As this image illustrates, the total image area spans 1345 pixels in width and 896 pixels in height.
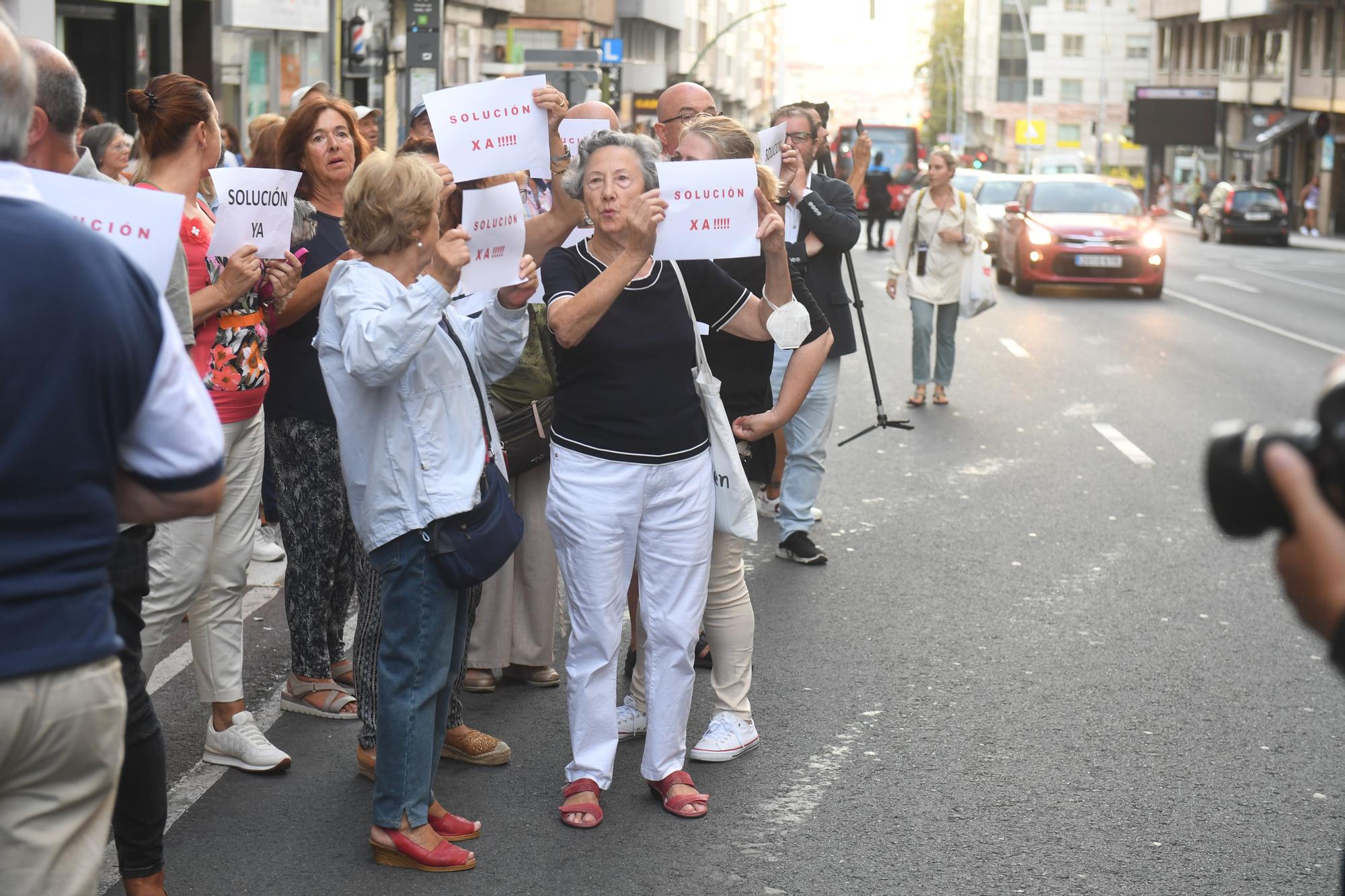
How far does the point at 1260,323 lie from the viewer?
790 inches

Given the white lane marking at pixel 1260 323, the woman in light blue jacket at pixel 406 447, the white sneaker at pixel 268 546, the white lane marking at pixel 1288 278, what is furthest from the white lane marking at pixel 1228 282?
the woman in light blue jacket at pixel 406 447

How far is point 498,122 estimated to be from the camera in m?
5.02

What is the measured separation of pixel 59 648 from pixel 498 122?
2.87m

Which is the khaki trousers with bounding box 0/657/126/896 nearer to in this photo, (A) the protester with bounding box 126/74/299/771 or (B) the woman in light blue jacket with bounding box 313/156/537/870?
(B) the woman in light blue jacket with bounding box 313/156/537/870

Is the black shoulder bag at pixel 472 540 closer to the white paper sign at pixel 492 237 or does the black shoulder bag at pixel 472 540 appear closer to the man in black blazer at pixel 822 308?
the white paper sign at pixel 492 237

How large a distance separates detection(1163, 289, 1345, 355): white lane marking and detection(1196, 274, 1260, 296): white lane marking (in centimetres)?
169

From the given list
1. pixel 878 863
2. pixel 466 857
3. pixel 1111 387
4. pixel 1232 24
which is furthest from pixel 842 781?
pixel 1232 24

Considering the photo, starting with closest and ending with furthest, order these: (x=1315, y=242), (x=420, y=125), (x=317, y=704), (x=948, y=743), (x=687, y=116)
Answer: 1. (x=948, y=743)
2. (x=317, y=704)
3. (x=420, y=125)
4. (x=687, y=116)
5. (x=1315, y=242)

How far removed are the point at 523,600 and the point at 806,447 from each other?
88.0 inches

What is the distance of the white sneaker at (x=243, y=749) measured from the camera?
4.98m

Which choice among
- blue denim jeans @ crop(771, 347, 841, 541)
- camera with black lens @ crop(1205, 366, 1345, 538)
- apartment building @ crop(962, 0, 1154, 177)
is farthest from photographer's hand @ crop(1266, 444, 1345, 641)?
apartment building @ crop(962, 0, 1154, 177)

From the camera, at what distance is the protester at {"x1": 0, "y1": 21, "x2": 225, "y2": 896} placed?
7.84 ft

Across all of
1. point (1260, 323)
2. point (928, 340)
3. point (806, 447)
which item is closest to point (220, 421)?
point (806, 447)

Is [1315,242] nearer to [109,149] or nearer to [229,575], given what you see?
[109,149]
